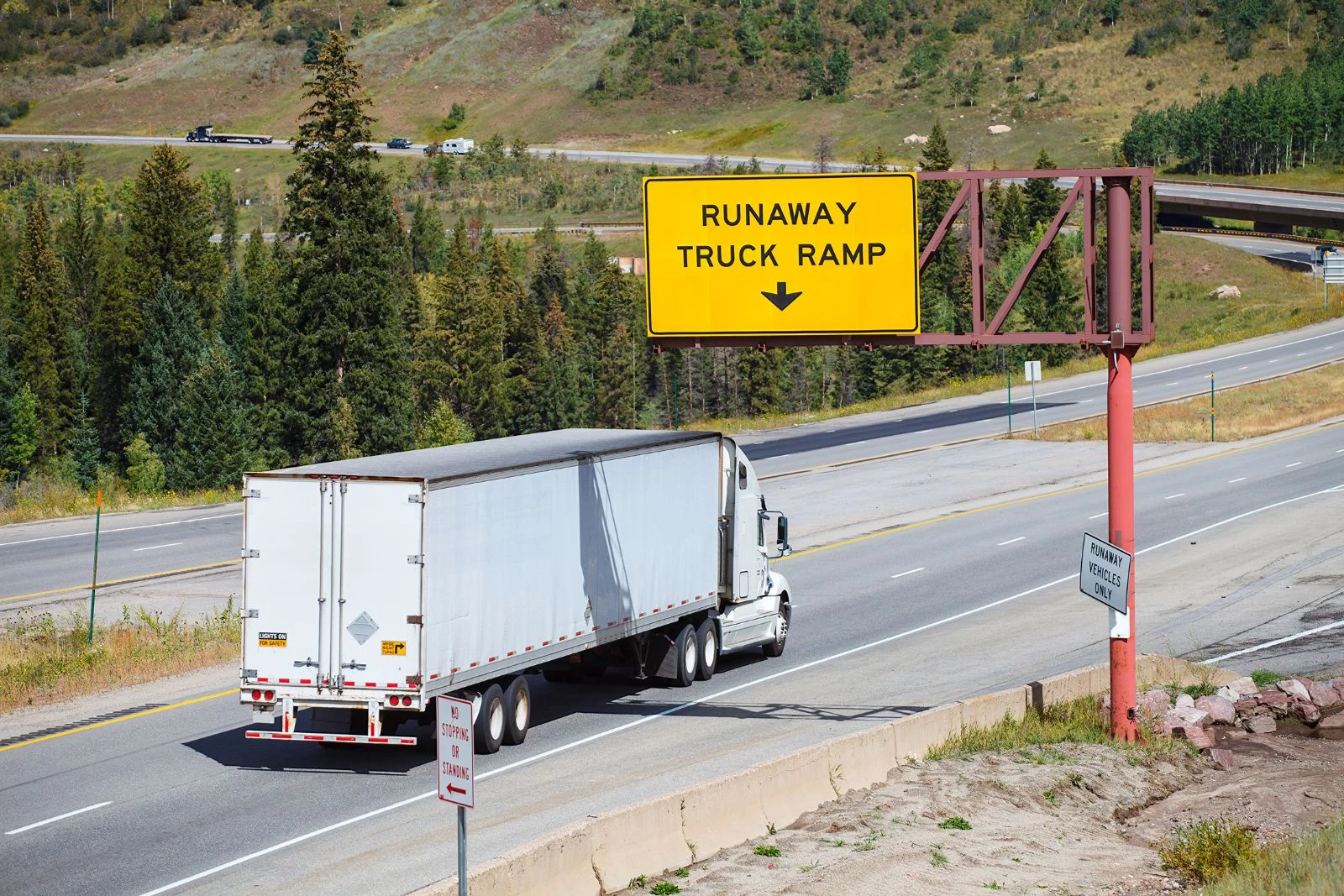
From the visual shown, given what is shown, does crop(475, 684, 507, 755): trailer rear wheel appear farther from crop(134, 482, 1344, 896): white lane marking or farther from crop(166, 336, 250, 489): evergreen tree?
crop(166, 336, 250, 489): evergreen tree

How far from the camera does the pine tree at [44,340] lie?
10019cm

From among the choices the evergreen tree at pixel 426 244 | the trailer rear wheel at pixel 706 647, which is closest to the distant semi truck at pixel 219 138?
the evergreen tree at pixel 426 244

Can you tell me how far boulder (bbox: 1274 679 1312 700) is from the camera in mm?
22094

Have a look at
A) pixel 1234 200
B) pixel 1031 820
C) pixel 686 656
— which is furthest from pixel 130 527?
pixel 1234 200

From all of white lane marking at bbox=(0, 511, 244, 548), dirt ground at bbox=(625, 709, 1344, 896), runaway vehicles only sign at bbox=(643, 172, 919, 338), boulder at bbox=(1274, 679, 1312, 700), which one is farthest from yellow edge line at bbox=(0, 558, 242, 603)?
boulder at bbox=(1274, 679, 1312, 700)

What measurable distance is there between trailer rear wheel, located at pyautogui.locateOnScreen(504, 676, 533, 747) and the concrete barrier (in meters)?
4.60

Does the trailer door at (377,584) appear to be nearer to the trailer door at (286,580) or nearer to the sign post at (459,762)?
the trailer door at (286,580)

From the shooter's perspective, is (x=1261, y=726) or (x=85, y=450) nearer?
(x=1261, y=726)

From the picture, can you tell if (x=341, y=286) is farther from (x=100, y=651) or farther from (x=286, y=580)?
(x=286, y=580)

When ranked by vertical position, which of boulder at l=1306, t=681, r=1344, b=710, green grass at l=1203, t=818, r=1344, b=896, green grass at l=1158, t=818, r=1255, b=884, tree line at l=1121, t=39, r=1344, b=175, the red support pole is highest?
tree line at l=1121, t=39, r=1344, b=175

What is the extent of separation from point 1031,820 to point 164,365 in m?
86.5

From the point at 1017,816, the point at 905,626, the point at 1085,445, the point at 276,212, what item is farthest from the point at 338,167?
the point at 276,212

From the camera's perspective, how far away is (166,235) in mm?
99250

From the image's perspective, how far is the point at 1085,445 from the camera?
190ft
